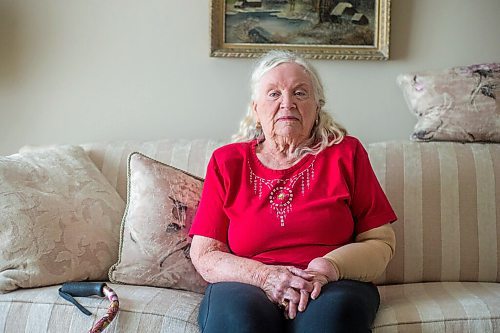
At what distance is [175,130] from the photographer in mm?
2697

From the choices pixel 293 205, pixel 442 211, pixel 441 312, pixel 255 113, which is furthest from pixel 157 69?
pixel 441 312

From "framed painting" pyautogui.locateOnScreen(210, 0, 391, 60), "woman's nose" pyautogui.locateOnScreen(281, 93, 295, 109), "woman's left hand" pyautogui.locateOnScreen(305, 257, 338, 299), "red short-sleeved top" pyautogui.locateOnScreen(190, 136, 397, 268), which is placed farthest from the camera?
"framed painting" pyautogui.locateOnScreen(210, 0, 391, 60)

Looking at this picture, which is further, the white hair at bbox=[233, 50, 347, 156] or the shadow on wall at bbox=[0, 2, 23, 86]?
the shadow on wall at bbox=[0, 2, 23, 86]

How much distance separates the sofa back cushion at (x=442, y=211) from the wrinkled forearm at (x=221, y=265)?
0.60 meters

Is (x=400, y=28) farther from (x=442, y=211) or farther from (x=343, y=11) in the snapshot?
(x=442, y=211)

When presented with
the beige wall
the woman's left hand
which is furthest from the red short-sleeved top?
the beige wall

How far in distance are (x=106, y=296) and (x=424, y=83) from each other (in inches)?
54.1

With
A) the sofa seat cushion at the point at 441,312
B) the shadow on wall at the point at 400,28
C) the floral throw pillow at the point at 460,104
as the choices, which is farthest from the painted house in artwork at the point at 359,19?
the sofa seat cushion at the point at 441,312

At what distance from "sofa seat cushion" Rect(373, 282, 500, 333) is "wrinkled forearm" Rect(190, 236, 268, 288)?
13.1 inches

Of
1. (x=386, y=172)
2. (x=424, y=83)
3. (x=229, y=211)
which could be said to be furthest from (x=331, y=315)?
(x=424, y=83)

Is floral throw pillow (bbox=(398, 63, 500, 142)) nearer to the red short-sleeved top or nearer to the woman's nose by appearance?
the red short-sleeved top

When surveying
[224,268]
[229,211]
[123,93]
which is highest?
[123,93]

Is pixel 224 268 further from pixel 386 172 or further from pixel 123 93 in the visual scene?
pixel 123 93

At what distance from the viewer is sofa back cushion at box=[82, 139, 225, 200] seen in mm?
2338
